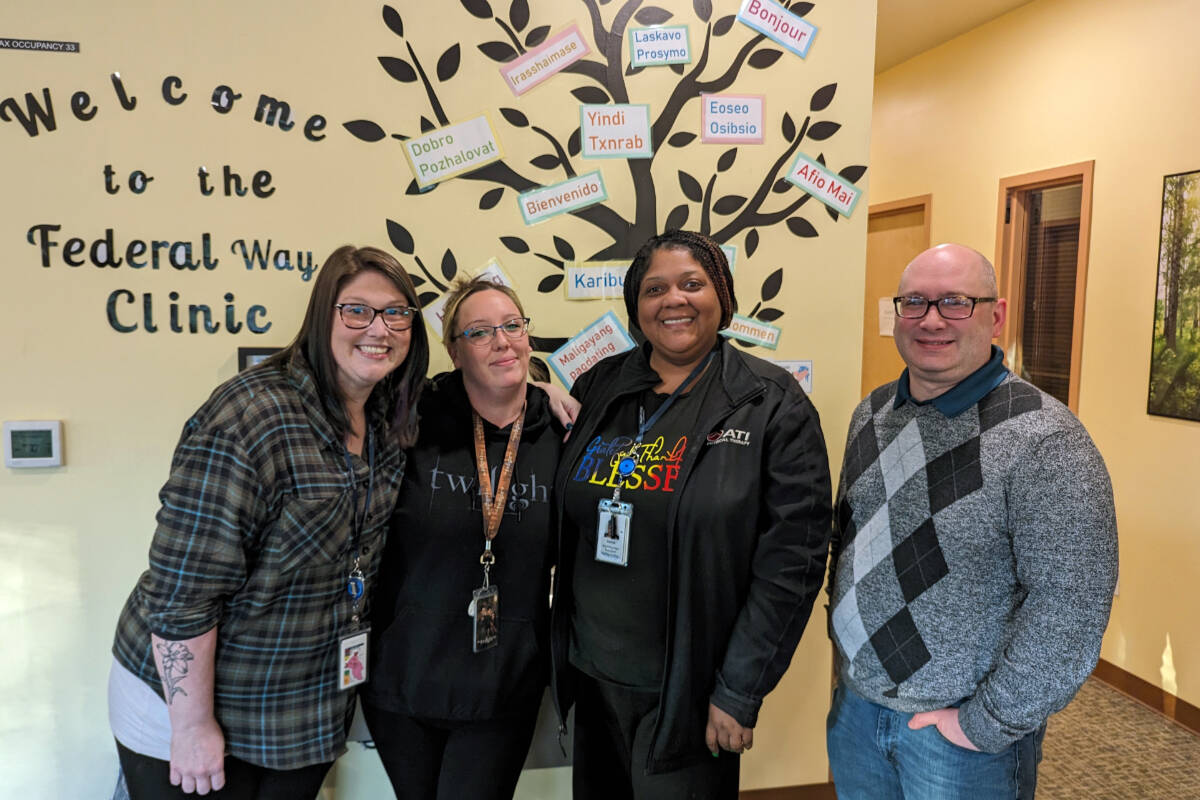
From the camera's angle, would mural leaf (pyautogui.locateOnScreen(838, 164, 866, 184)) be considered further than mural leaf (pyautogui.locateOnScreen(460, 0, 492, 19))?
Yes

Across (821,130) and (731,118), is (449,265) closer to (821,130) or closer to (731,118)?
(731,118)

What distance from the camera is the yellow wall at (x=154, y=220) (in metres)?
1.84

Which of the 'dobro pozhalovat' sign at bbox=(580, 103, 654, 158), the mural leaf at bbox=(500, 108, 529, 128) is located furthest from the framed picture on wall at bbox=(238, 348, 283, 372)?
the 'dobro pozhalovat' sign at bbox=(580, 103, 654, 158)

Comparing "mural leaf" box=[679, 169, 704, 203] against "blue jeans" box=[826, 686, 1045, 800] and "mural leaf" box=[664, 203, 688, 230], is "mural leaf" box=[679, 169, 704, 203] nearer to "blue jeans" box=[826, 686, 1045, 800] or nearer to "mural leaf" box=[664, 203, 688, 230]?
"mural leaf" box=[664, 203, 688, 230]

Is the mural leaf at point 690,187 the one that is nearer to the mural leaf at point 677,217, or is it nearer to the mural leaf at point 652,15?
the mural leaf at point 677,217

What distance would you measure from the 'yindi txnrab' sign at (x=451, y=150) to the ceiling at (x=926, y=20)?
2619mm

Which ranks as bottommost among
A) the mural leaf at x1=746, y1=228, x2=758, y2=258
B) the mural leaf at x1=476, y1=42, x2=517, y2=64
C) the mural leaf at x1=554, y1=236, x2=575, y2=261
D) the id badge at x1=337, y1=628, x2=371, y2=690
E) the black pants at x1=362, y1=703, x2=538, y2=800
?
the black pants at x1=362, y1=703, x2=538, y2=800

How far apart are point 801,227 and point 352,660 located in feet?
5.41

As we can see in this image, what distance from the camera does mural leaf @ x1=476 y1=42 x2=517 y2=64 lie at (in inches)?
77.7

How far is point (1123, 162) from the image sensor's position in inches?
125

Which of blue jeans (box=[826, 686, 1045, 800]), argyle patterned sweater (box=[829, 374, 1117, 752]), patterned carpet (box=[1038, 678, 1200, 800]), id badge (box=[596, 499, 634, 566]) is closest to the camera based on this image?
argyle patterned sweater (box=[829, 374, 1117, 752])

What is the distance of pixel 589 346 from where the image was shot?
2109mm

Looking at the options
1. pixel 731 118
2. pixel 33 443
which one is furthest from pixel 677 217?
pixel 33 443

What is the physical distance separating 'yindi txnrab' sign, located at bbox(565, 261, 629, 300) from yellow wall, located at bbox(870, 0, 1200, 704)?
2.44 m
